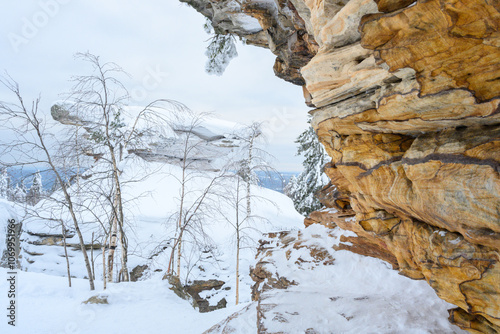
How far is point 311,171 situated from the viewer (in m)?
13.6

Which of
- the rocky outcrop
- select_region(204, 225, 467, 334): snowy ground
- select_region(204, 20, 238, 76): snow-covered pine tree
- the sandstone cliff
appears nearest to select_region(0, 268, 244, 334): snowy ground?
select_region(204, 225, 467, 334): snowy ground

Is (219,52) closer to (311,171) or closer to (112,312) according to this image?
(311,171)

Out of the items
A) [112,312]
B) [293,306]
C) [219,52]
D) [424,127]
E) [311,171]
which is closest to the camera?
[424,127]

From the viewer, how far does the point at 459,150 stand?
2.28 meters

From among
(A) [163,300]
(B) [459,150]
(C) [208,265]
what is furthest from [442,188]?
(C) [208,265]

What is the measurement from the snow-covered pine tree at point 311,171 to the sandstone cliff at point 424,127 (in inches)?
361

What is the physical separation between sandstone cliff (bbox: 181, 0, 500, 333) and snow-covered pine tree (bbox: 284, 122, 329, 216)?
9180 mm

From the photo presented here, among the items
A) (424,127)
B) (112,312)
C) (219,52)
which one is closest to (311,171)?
(219,52)

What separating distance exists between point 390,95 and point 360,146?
114 centimetres

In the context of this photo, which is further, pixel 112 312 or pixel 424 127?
pixel 112 312

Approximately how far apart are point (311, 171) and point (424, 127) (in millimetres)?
11082

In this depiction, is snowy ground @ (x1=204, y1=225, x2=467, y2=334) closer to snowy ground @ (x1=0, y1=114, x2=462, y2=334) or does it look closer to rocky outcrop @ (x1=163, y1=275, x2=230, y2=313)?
snowy ground @ (x1=0, y1=114, x2=462, y2=334)

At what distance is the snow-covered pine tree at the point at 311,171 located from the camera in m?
13.1

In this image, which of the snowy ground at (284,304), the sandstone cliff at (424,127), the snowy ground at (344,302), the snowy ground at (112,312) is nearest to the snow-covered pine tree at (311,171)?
the snowy ground at (284,304)
